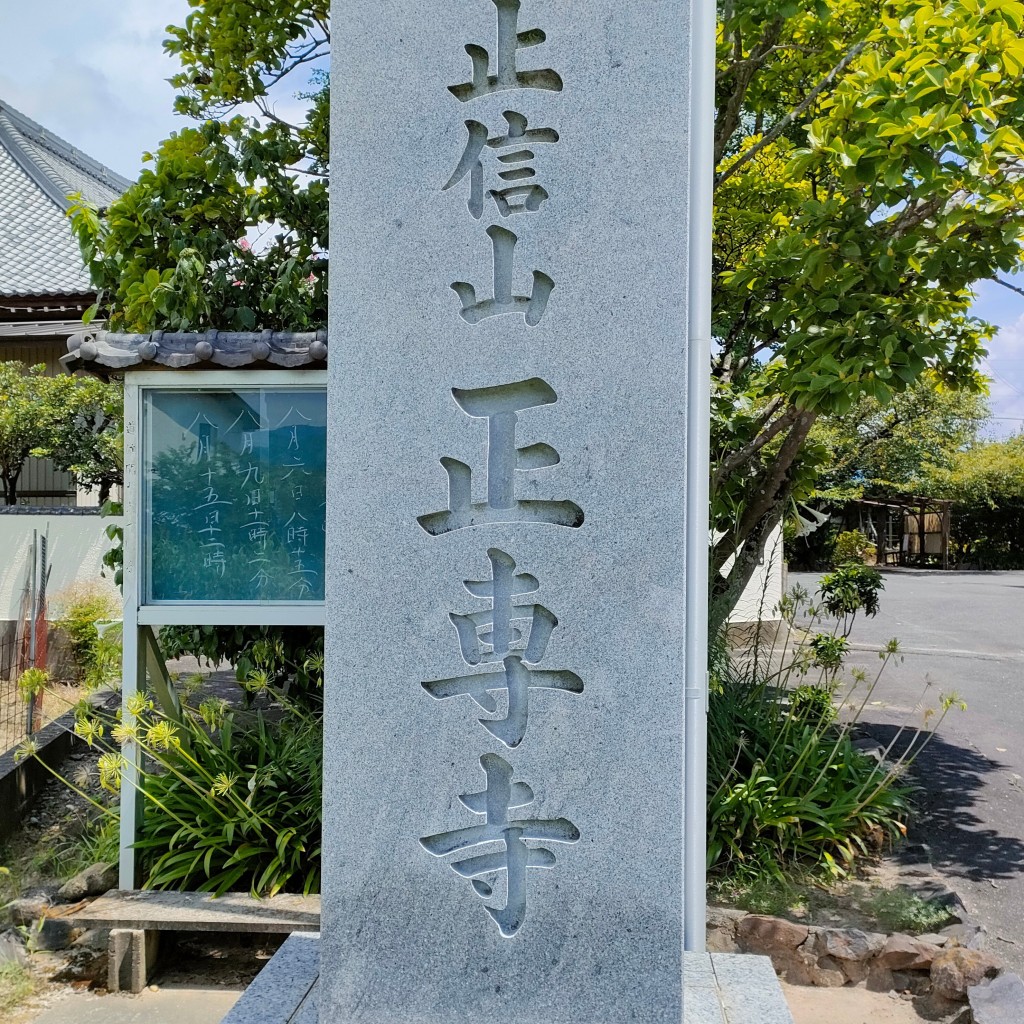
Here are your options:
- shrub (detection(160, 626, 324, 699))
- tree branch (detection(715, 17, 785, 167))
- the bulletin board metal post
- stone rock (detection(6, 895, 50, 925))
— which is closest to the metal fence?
shrub (detection(160, 626, 324, 699))

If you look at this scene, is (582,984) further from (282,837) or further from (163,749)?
(163,749)

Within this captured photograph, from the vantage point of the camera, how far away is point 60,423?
9.15 m

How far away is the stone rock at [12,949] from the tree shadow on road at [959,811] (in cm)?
410

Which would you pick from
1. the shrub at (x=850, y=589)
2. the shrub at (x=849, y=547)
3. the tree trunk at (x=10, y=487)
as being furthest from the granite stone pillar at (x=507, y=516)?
the shrub at (x=849, y=547)

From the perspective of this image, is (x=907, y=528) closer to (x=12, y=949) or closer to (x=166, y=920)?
(x=166, y=920)

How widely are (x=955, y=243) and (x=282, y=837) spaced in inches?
160

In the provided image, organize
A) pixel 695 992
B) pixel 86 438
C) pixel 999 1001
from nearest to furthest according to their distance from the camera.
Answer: pixel 695 992 → pixel 999 1001 → pixel 86 438

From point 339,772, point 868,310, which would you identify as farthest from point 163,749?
point 868,310

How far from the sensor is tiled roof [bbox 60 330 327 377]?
13.5ft

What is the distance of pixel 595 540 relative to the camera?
2.52 meters

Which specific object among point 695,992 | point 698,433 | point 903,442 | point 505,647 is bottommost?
point 695,992

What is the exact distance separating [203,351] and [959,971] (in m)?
3.91

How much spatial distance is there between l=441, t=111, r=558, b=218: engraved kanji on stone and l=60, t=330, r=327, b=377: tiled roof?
1639 mm

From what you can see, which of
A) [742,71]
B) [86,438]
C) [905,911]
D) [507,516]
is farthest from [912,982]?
[86,438]
